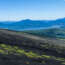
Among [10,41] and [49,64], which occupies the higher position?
[10,41]

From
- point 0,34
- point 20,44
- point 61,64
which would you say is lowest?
point 61,64

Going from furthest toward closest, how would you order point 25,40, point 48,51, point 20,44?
point 25,40, point 20,44, point 48,51

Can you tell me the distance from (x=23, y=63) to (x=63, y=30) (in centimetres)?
3895

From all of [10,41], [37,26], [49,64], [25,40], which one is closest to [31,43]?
[25,40]

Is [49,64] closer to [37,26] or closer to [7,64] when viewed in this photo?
[7,64]

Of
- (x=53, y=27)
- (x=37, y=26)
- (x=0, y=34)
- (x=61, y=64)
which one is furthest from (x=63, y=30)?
(x=61, y=64)

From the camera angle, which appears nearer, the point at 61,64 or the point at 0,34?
the point at 61,64

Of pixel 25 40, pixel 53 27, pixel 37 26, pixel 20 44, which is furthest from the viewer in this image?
pixel 53 27

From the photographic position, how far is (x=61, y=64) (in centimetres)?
1385

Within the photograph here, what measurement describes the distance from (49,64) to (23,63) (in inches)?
84.7

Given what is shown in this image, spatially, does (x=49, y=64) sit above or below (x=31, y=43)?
below

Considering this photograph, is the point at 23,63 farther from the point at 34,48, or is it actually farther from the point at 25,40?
the point at 25,40

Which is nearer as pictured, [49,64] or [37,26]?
[49,64]

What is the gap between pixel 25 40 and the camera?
23938 millimetres
